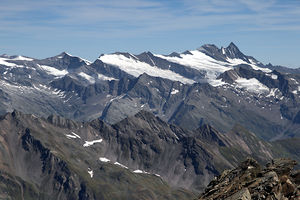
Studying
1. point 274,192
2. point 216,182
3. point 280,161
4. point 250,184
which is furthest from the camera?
point 216,182

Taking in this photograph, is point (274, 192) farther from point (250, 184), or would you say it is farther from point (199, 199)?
point (199, 199)

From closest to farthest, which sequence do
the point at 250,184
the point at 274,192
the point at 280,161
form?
the point at 274,192, the point at 250,184, the point at 280,161

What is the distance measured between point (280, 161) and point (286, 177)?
844cm

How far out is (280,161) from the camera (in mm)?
89062

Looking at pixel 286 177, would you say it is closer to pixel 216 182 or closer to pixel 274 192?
pixel 274 192

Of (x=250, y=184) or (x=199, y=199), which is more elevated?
(x=250, y=184)

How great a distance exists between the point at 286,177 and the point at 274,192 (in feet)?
25.7

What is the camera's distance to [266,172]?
273 feet

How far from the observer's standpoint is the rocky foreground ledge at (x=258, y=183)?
7406 centimetres

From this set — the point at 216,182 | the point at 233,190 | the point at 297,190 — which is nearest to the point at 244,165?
the point at 216,182

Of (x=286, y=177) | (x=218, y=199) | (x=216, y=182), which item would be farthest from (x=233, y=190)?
(x=216, y=182)

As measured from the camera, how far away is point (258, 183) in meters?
77.8

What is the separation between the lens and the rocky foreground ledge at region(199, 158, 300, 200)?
74062mm

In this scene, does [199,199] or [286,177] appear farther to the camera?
[199,199]
